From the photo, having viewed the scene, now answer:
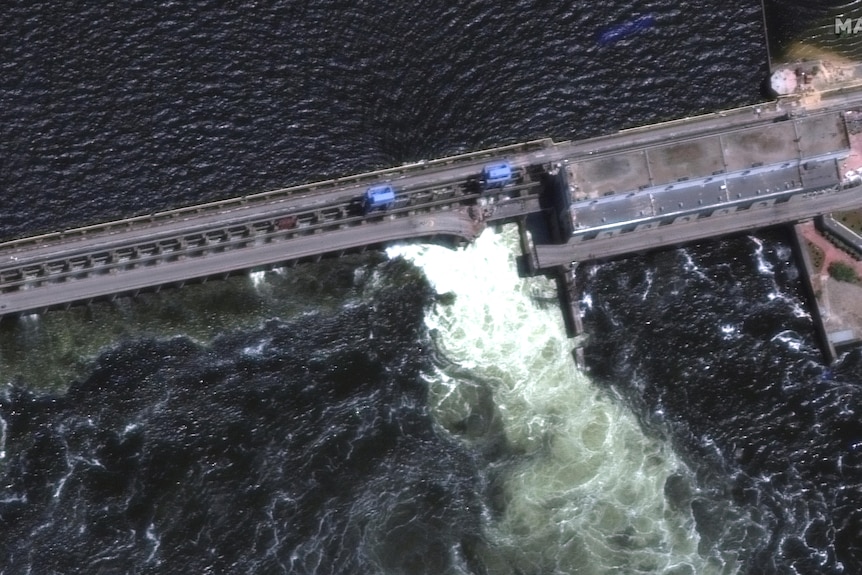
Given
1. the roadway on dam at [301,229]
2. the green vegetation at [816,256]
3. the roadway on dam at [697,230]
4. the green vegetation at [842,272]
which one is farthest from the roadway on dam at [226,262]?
the green vegetation at [842,272]

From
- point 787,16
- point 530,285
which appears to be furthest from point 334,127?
point 787,16

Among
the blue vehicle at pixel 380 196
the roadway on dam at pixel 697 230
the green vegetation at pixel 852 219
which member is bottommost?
the green vegetation at pixel 852 219

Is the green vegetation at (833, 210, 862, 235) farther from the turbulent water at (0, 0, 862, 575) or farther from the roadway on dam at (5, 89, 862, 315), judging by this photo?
the turbulent water at (0, 0, 862, 575)

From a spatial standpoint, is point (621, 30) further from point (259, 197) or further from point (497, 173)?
point (259, 197)

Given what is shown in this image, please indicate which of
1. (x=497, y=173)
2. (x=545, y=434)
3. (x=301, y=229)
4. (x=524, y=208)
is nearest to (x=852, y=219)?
(x=524, y=208)

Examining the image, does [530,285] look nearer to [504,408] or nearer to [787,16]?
[504,408]

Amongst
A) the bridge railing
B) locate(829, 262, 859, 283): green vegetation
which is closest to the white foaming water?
the bridge railing

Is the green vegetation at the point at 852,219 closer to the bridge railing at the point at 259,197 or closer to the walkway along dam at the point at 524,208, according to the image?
the walkway along dam at the point at 524,208
